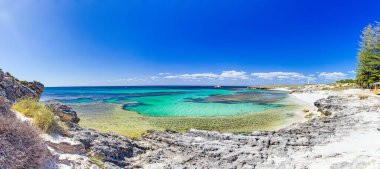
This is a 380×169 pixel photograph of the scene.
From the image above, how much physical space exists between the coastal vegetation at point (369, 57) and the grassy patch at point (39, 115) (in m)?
52.5

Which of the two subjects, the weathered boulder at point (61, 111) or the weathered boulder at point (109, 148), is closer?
the weathered boulder at point (109, 148)

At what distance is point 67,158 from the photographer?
26.7 ft

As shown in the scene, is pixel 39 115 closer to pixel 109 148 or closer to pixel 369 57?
pixel 109 148

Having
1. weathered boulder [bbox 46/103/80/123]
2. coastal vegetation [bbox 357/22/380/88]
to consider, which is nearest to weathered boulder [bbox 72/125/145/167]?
weathered boulder [bbox 46/103/80/123]

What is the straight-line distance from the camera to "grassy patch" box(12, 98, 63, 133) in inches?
351

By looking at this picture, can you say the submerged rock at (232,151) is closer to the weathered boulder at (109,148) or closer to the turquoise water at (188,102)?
the weathered boulder at (109,148)

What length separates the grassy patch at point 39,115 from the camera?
891 centimetres

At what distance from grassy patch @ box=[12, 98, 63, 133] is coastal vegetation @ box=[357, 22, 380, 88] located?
52.5 meters

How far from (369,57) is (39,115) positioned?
5591 centimetres

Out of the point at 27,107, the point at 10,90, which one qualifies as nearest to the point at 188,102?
the point at 10,90

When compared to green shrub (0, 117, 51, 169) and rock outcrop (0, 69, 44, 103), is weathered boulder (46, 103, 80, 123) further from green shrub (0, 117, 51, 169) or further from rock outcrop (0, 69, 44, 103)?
green shrub (0, 117, 51, 169)

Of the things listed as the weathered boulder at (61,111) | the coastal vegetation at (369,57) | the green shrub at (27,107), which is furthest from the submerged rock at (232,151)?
the coastal vegetation at (369,57)

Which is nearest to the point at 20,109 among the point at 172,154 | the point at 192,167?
the point at 172,154

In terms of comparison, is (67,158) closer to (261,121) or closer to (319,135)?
(319,135)
